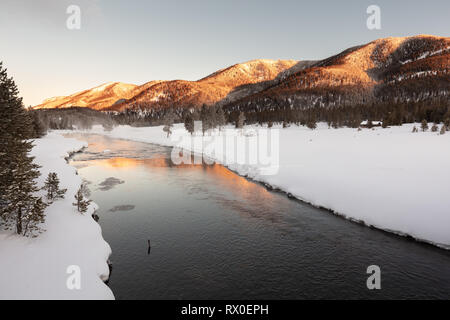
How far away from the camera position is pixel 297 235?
19.2 metres

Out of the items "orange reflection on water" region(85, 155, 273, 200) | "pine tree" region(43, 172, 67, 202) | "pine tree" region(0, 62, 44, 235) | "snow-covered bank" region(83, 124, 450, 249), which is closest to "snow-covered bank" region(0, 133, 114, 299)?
"pine tree" region(0, 62, 44, 235)

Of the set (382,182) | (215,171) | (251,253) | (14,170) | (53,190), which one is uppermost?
(14,170)

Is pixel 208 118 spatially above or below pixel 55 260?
above

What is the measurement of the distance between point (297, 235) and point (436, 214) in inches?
399

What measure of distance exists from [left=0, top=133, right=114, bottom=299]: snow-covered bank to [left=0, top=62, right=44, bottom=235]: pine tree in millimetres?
1062

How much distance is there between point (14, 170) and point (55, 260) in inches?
259

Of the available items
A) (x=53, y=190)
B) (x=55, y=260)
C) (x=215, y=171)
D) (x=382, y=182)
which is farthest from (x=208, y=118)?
(x=55, y=260)

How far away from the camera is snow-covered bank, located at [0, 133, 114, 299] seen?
424 inches

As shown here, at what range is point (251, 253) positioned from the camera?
16.7 metres

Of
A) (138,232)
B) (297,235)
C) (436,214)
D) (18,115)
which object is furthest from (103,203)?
(436,214)

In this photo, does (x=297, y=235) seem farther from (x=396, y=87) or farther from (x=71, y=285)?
(x=396, y=87)

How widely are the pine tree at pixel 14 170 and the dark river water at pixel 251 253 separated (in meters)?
5.41

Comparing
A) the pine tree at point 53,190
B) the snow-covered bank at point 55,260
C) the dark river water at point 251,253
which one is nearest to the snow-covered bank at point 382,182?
the dark river water at point 251,253

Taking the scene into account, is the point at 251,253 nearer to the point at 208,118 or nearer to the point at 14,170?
the point at 14,170
